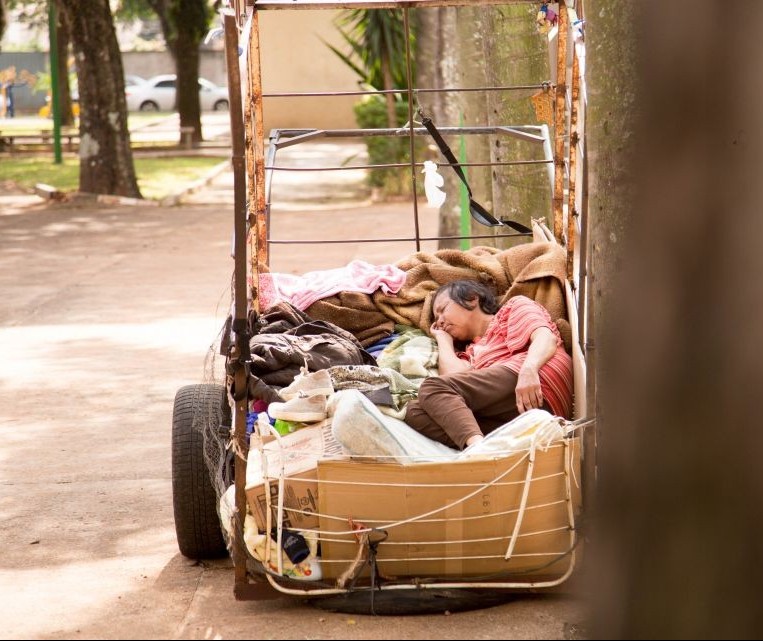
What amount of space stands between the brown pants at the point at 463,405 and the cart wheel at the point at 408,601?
53 centimetres

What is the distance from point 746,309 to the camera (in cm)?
201

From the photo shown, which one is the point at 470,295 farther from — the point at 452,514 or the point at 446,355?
the point at 452,514

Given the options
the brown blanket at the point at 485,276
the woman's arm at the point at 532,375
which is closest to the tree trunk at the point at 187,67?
the brown blanket at the point at 485,276

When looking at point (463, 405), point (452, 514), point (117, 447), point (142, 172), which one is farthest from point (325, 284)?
point (142, 172)

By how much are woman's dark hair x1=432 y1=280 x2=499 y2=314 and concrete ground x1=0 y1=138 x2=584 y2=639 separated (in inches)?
52.1

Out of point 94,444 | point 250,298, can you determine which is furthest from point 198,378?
point 250,298

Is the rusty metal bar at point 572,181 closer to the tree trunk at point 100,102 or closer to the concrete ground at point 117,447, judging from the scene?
the concrete ground at point 117,447

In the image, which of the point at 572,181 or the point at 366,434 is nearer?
the point at 366,434

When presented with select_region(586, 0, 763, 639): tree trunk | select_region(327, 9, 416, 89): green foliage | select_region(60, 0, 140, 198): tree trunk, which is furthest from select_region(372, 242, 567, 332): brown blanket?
select_region(327, 9, 416, 89): green foliage

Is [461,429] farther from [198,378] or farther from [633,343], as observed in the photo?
[198,378]

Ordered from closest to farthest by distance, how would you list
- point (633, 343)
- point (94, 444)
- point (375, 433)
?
point (633, 343) → point (375, 433) → point (94, 444)

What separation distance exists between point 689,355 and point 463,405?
1.83m

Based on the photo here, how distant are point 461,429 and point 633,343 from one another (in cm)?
176

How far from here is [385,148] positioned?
1720cm
